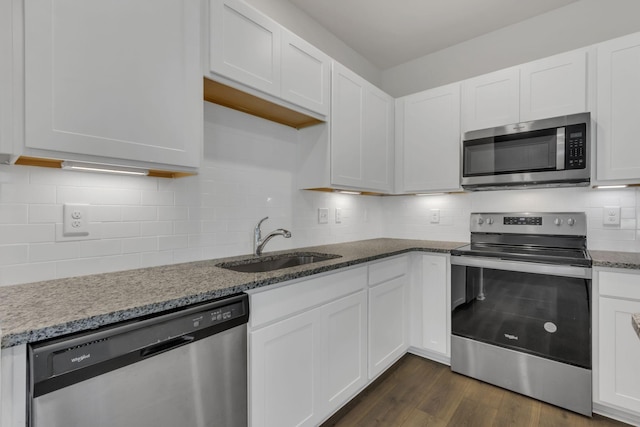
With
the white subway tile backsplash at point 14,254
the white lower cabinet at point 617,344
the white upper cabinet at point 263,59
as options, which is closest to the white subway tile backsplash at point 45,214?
the white subway tile backsplash at point 14,254

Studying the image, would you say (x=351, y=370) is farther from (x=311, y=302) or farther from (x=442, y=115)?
(x=442, y=115)

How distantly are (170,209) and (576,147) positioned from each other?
2.49 meters

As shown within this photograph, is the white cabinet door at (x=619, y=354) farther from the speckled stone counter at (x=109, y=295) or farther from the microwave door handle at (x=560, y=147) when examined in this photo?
the speckled stone counter at (x=109, y=295)

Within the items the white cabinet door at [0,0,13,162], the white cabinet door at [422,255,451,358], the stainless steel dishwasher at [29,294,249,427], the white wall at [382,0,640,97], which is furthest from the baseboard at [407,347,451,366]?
the white cabinet door at [0,0,13,162]

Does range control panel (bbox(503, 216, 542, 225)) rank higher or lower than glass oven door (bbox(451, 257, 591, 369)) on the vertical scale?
higher

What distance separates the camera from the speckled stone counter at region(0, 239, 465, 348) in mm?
782

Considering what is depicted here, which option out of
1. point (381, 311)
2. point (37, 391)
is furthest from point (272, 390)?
point (381, 311)

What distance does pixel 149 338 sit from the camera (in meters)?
0.93

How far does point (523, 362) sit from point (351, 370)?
1127 millimetres

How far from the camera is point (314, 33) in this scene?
256cm

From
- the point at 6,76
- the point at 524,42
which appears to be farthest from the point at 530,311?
the point at 6,76

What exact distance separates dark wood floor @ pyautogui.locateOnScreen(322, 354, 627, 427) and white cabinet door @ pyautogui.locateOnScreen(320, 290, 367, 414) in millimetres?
139

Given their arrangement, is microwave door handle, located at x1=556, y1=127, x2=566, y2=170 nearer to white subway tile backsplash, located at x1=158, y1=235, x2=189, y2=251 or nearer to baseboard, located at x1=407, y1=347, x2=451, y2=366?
baseboard, located at x1=407, y1=347, x2=451, y2=366

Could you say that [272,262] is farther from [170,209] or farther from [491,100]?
[491,100]
